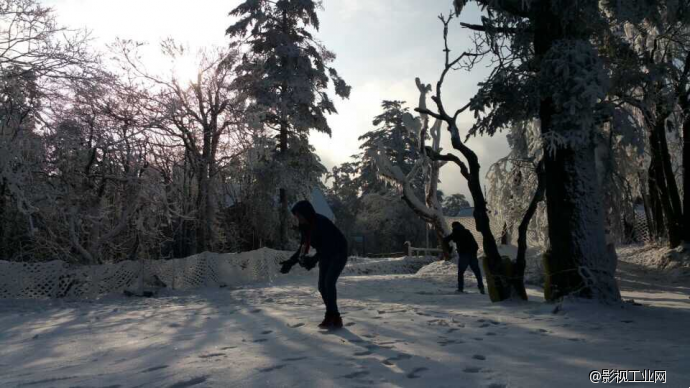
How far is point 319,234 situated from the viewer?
6336 mm

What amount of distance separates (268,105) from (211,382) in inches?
806

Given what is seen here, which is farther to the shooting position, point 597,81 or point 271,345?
point 597,81

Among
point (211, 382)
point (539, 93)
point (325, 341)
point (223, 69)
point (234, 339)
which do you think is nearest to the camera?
point (211, 382)

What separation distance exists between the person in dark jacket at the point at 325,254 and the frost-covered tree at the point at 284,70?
Answer: 17083 millimetres

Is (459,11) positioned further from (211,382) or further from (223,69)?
(223,69)

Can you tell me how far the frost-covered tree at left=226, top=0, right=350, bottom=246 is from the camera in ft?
77.4

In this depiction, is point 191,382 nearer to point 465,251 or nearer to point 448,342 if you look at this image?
point 448,342

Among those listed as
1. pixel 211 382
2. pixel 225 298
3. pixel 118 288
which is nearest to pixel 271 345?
pixel 211 382

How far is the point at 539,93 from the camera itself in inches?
307

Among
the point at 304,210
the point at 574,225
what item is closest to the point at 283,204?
the point at 574,225

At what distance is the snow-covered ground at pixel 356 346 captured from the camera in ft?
12.9

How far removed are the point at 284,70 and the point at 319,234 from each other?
19.1 meters

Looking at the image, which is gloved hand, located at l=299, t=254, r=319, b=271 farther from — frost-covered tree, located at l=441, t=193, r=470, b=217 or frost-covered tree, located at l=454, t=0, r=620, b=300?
frost-covered tree, located at l=441, t=193, r=470, b=217

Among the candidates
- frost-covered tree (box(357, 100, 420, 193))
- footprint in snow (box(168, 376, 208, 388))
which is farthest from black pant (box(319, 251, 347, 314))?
frost-covered tree (box(357, 100, 420, 193))
